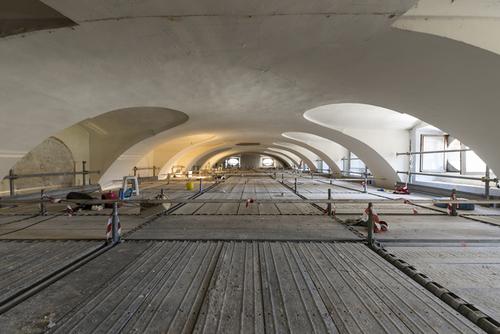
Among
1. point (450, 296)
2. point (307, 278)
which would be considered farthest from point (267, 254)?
point (450, 296)

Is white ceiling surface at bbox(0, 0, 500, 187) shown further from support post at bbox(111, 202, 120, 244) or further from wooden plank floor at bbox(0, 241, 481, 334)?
wooden plank floor at bbox(0, 241, 481, 334)

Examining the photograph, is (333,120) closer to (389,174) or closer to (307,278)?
(389,174)

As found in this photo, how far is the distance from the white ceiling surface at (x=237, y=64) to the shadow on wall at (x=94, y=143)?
10.5 ft

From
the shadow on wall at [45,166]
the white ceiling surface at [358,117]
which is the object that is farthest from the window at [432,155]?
the shadow on wall at [45,166]

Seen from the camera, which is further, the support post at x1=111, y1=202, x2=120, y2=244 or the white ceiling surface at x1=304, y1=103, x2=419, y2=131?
the white ceiling surface at x1=304, y1=103, x2=419, y2=131

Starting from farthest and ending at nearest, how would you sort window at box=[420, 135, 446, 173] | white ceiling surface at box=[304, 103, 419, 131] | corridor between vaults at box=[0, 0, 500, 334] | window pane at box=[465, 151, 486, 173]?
window at box=[420, 135, 446, 173] < window pane at box=[465, 151, 486, 173] < white ceiling surface at box=[304, 103, 419, 131] < corridor between vaults at box=[0, 0, 500, 334]

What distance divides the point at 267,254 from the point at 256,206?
4.24 metres

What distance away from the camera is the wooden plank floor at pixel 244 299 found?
2400 mm

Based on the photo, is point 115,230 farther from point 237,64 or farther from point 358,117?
point 358,117

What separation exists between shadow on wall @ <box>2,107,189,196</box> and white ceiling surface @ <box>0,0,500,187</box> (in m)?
3.19

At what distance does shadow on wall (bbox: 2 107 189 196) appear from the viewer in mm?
10121

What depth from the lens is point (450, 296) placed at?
2836mm

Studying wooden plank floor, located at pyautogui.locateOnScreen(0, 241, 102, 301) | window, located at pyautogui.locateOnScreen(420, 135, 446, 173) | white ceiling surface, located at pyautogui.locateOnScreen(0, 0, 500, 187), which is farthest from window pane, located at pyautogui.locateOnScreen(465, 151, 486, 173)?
wooden plank floor, located at pyautogui.locateOnScreen(0, 241, 102, 301)

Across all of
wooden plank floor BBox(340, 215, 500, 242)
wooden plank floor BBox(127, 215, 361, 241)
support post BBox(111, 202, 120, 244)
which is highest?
support post BBox(111, 202, 120, 244)
